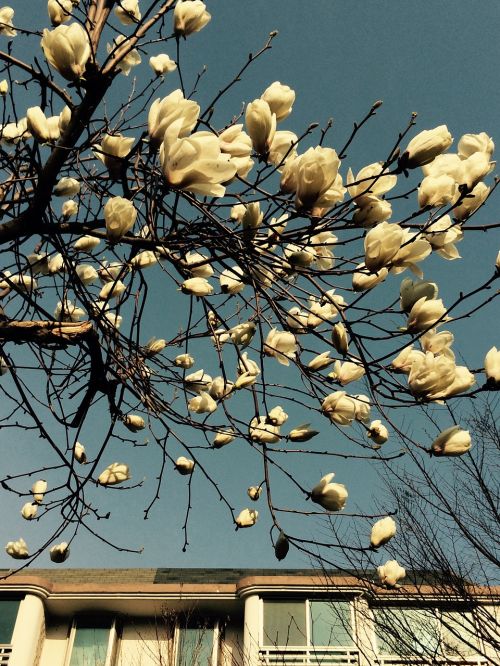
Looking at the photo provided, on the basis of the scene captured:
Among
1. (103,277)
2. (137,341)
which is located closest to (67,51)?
(137,341)

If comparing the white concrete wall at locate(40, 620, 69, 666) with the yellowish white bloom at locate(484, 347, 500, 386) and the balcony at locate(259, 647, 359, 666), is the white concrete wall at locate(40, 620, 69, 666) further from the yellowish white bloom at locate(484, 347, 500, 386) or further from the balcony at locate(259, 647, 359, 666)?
the yellowish white bloom at locate(484, 347, 500, 386)

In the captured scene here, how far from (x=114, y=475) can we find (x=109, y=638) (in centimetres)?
1224

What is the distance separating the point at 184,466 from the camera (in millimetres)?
2604

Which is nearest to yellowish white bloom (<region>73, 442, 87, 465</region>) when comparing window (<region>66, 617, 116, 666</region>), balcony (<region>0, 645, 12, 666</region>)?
window (<region>66, 617, 116, 666</region>)

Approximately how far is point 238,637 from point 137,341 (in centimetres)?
1266

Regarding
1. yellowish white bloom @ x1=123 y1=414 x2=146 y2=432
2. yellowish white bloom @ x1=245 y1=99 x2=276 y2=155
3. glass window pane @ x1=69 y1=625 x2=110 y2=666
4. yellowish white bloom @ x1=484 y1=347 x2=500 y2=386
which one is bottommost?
yellowish white bloom @ x1=484 y1=347 x2=500 y2=386

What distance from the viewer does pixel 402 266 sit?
1.47 metres

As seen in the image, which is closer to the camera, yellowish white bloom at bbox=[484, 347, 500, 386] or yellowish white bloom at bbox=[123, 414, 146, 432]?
yellowish white bloom at bbox=[484, 347, 500, 386]

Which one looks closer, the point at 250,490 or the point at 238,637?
the point at 250,490

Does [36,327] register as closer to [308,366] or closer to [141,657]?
[308,366]

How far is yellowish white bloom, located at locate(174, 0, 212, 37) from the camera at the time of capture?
2070mm

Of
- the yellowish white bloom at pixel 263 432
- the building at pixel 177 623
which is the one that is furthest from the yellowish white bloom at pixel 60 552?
the building at pixel 177 623

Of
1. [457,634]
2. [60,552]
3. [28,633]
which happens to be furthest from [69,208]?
[28,633]

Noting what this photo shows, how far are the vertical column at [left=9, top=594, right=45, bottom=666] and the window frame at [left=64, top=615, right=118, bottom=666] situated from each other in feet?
1.91
